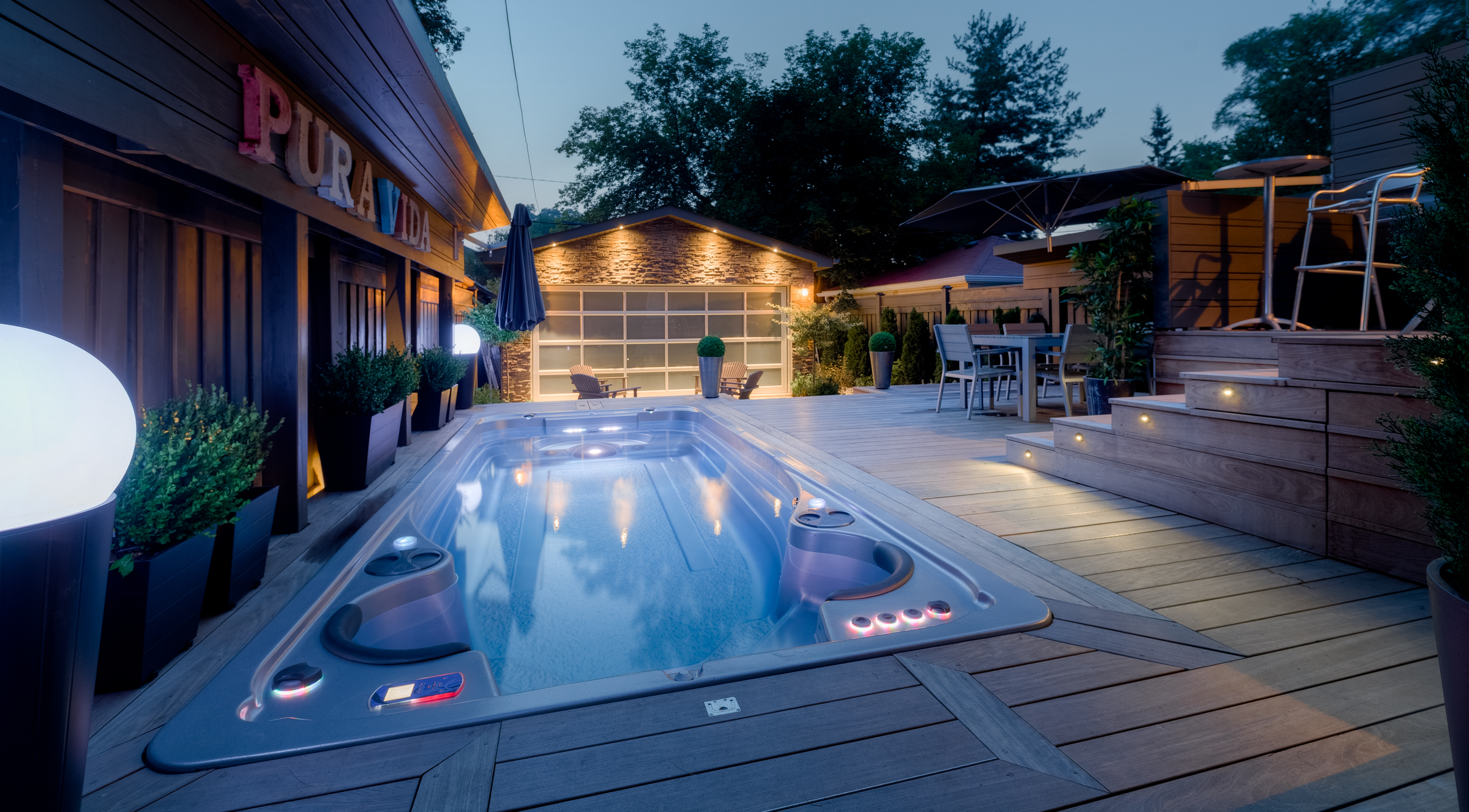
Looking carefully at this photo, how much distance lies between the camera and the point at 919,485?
12.4ft

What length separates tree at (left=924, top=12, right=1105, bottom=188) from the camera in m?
20.7

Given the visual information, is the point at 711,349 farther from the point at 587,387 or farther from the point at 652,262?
the point at 652,262

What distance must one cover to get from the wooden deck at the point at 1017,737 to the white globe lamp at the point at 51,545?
0.26 metres

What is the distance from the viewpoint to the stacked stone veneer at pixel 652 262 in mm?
12188

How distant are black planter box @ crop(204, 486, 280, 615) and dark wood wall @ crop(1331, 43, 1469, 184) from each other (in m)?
8.63

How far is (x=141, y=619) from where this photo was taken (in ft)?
5.54

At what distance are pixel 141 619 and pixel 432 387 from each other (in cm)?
478

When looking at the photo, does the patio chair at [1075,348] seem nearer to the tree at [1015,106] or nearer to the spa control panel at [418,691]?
the spa control panel at [418,691]

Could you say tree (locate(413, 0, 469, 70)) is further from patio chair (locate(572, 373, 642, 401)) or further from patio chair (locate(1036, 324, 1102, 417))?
patio chair (locate(1036, 324, 1102, 417))

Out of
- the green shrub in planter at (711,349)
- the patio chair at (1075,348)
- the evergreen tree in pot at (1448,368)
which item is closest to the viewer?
the evergreen tree in pot at (1448,368)

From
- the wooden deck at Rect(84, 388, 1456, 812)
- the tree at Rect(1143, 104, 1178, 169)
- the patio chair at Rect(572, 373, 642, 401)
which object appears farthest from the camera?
the tree at Rect(1143, 104, 1178, 169)

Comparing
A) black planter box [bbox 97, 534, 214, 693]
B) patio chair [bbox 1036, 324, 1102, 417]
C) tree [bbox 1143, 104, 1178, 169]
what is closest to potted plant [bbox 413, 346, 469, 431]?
black planter box [bbox 97, 534, 214, 693]

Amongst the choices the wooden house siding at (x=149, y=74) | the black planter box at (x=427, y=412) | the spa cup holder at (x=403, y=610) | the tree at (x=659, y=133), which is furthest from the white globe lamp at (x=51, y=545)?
the tree at (x=659, y=133)

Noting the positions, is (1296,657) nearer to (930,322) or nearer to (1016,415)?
(1016,415)
